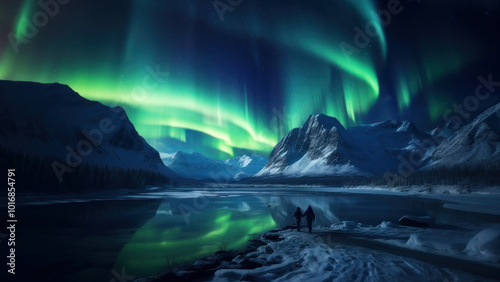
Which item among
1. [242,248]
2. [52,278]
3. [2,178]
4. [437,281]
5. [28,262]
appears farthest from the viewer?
[2,178]

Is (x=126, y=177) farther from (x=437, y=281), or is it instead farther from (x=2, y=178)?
(x=437, y=281)

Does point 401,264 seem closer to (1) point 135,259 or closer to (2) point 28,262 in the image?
(1) point 135,259

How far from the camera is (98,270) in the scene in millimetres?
12484

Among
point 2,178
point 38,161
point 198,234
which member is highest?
point 38,161

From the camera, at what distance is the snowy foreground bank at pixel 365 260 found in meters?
10.3

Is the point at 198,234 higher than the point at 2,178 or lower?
lower

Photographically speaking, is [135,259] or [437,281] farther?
[135,259]

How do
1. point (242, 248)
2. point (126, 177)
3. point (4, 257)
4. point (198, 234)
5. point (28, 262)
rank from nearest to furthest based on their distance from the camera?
point (28, 262), point (4, 257), point (242, 248), point (198, 234), point (126, 177)

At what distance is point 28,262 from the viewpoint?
13609 millimetres

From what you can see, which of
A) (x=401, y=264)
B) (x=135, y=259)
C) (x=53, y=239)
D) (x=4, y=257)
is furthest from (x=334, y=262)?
(x=53, y=239)

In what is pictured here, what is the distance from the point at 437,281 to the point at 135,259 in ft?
49.9

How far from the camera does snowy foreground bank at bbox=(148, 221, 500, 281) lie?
33.8 feet

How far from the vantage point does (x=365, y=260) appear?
40.3 ft

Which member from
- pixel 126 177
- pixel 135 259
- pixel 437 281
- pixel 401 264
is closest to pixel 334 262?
pixel 401 264
